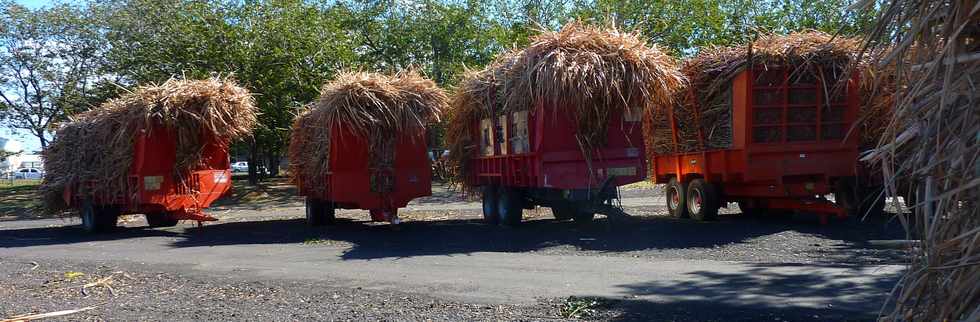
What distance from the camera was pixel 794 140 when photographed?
1413 centimetres

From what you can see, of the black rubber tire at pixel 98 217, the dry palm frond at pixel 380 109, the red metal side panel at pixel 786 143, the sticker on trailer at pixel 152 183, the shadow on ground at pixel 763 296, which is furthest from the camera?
the black rubber tire at pixel 98 217

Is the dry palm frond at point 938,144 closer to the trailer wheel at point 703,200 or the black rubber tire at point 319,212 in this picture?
the trailer wheel at point 703,200

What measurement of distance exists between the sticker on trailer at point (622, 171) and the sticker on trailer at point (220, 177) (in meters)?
7.84

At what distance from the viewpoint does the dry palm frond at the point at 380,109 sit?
583 inches

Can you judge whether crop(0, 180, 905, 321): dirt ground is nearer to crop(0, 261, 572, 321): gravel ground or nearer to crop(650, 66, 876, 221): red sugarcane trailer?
crop(0, 261, 572, 321): gravel ground

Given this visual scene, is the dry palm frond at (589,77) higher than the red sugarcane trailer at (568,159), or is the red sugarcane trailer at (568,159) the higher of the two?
the dry palm frond at (589,77)

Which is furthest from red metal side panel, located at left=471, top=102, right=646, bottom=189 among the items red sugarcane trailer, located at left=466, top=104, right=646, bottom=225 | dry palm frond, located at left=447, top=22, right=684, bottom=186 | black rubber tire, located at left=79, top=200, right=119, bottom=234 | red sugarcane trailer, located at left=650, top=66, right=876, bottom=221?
black rubber tire, located at left=79, top=200, right=119, bottom=234

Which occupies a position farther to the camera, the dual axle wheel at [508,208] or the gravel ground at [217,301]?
the dual axle wheel at [508,208]

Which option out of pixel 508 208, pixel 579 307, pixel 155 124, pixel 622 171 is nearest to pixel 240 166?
pixel 155 124

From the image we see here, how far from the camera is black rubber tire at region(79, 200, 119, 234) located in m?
17.2

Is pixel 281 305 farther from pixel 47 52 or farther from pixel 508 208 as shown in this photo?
pixel 47 52

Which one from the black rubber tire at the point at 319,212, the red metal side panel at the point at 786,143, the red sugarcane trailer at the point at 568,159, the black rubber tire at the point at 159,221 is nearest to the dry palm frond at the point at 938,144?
the red sugarcane trailer at the point at 568,159

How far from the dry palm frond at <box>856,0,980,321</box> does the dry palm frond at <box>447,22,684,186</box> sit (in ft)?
30.1

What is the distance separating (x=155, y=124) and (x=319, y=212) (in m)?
3.88
